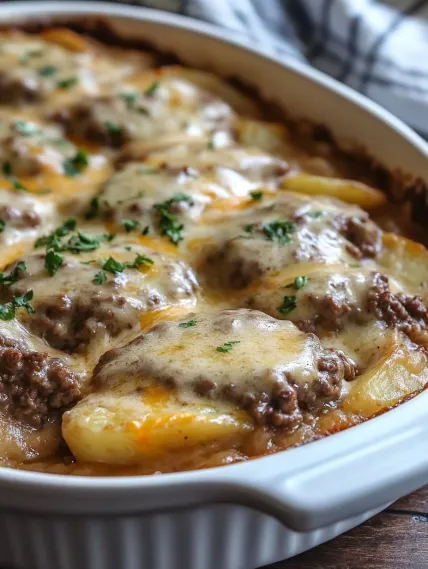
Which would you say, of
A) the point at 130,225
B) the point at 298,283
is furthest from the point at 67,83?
the point at 298,283

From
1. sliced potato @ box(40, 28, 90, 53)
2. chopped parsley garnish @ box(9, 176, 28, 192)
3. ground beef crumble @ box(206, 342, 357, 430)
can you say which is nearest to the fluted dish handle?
ground beef crumble @ box(206, 342, 357, 430)

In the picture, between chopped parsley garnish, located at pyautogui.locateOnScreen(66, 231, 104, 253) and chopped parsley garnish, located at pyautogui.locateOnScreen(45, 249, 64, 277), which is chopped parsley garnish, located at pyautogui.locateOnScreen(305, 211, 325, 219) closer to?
chopped parsley garnish, located at pyautogui.locateOnScreen(66, 231, 104, 253)

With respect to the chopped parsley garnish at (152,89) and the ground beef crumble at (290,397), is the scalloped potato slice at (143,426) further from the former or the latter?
→ the chopped parsley garnish at (152,89)

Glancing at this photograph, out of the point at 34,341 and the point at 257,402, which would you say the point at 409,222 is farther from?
the point at 34,341

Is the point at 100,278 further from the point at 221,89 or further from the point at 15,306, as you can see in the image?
the point at 221,89

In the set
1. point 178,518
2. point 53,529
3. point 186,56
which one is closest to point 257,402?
point 178,518

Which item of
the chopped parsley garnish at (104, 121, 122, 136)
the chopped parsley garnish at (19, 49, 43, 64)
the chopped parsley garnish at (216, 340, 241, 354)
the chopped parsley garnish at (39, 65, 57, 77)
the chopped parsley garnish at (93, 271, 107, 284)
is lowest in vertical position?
the chopped parsley garnish at (19, 49, 43, 64)
